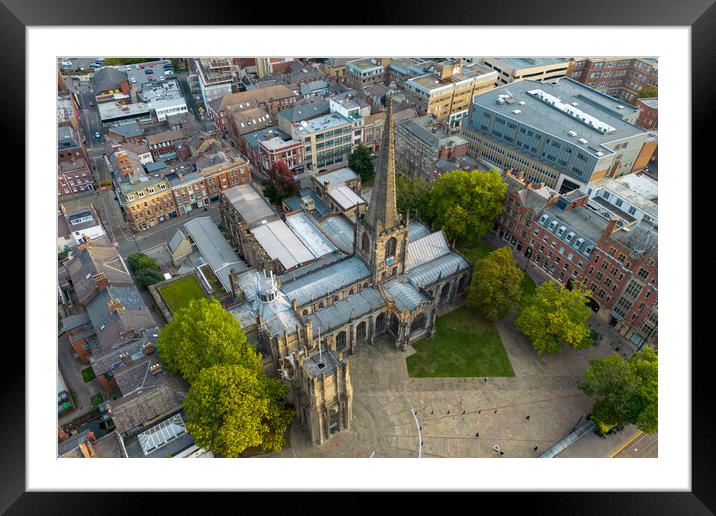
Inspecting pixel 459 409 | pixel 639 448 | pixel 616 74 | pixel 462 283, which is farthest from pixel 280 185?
pixel 616 74

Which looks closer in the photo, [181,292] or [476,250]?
[181,292]

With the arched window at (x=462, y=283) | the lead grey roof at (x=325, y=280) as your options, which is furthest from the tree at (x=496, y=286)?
the lead grey roof at (x=325, y=280)

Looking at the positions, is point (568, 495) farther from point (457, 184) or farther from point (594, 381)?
point (457, 184)

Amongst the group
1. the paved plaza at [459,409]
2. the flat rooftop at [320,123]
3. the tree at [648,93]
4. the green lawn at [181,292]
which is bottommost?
the paved plaza at [459,409]

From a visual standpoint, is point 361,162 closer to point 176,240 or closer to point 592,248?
point 176,240

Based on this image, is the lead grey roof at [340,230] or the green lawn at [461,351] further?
the lead grey roof at [340,230]

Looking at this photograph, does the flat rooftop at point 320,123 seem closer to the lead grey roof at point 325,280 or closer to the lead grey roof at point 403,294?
the lead grey roof at point 325,280

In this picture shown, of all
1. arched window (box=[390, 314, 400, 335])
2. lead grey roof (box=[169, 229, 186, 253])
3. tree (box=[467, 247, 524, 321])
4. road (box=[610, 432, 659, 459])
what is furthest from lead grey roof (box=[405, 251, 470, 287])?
lead grey roof (box=[169, 229, 186, 253])
